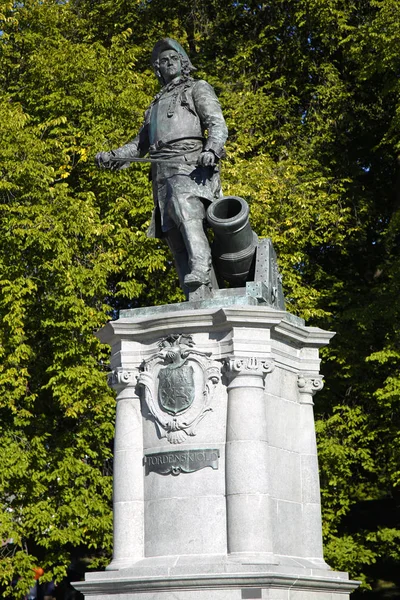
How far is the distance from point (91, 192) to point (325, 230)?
197 inches

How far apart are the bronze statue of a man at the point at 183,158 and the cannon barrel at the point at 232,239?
7.5 inches

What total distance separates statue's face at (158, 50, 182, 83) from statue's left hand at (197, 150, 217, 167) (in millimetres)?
1370

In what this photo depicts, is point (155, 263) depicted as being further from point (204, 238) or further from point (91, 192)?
point (204, 238)

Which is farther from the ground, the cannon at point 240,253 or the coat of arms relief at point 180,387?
the cannon at point 240,253

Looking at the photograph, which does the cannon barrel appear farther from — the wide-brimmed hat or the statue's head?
the wide-brimmed hat

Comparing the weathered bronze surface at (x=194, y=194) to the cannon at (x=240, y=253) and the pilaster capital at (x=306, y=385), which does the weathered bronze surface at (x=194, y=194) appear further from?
the pilaster capital at (x=306, y=385)

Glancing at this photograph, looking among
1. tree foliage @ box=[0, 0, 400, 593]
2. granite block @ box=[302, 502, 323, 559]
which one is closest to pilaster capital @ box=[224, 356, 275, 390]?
granite block @ box=[302, 502, 323, 559]

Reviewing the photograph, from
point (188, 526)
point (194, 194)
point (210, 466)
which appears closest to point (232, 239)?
point (194, 194)

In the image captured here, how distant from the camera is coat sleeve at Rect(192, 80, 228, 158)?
11102 millimetres

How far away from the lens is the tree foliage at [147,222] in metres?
19.9

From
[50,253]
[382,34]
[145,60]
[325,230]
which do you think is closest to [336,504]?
[325,230]

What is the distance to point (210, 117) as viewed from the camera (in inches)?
449

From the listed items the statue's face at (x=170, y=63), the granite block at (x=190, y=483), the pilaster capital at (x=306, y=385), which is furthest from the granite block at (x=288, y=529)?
the statue's face at (x=170, y=63)

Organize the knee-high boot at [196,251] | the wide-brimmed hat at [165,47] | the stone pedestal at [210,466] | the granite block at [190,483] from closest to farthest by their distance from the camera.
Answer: the stone pedestal at [210,466]
the granite block at [190,483]
the knee-high boot at [196,251]
the wide-brimmed hat at [165,47]
